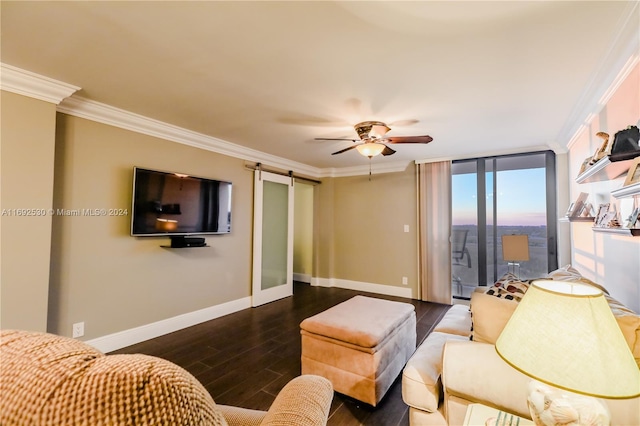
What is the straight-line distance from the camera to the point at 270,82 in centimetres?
223

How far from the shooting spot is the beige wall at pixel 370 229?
195 inches

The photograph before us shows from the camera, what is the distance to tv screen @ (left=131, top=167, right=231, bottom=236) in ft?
9.74

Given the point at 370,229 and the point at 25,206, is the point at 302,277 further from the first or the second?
the point at 25,206

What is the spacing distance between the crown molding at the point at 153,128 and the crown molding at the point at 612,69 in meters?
3.73

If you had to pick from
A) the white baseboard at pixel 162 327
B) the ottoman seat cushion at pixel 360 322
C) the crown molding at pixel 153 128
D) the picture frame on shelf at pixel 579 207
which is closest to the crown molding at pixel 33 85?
the crown molding at pixel 153 128

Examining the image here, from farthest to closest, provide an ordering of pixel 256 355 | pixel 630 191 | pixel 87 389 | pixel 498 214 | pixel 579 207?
pixel 498 214, pixel 256 355, pixel 579 207, pixel 630 191, pixel 87 389

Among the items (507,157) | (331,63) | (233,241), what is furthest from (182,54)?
(507,157)

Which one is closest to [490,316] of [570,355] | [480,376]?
[480,376]

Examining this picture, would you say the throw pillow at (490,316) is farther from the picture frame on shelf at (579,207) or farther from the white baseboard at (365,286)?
the white baseboard at (365,286)

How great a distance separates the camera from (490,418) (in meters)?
1.09

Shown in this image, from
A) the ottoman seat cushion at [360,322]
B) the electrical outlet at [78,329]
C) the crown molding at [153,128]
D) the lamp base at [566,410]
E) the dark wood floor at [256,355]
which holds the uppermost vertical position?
the crown molding at [153,128]

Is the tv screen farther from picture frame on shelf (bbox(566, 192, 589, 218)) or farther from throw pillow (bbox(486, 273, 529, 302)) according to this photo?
picture frame on shelf (bbox(566, 192, 589, 218))

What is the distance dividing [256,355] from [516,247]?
3103 mm

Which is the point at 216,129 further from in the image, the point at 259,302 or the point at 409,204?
the point at 409,204
